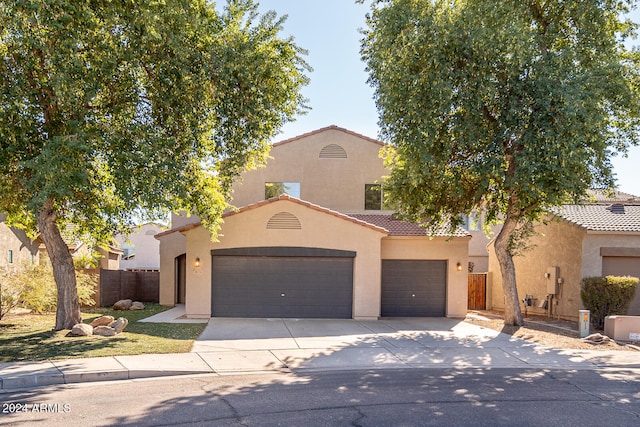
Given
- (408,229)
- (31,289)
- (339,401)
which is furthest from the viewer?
(408,229)

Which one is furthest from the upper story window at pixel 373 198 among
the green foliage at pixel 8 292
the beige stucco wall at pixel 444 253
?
the green foliage at pixel 8 292

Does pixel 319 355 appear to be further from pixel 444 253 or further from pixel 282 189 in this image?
pixel 282 189

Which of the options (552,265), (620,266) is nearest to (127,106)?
(552,265)

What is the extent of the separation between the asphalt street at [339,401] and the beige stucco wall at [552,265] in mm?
9657

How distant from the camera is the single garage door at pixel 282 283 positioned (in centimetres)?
1688

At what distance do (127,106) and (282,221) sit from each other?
6.63 metres

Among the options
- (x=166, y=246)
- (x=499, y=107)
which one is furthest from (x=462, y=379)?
(x=166, y=246)

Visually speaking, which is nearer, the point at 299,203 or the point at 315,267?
the point at 299,203

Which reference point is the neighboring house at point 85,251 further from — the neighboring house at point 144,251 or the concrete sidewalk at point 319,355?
the neighboring house at point 144,251

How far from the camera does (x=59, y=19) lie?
396 inches

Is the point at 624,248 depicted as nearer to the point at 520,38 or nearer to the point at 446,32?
the point at 520,38

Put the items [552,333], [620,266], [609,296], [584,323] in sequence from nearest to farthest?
[584,323], [552,333], [609,296], [620,266]

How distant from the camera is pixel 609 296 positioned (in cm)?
1534

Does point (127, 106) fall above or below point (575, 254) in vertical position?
above
